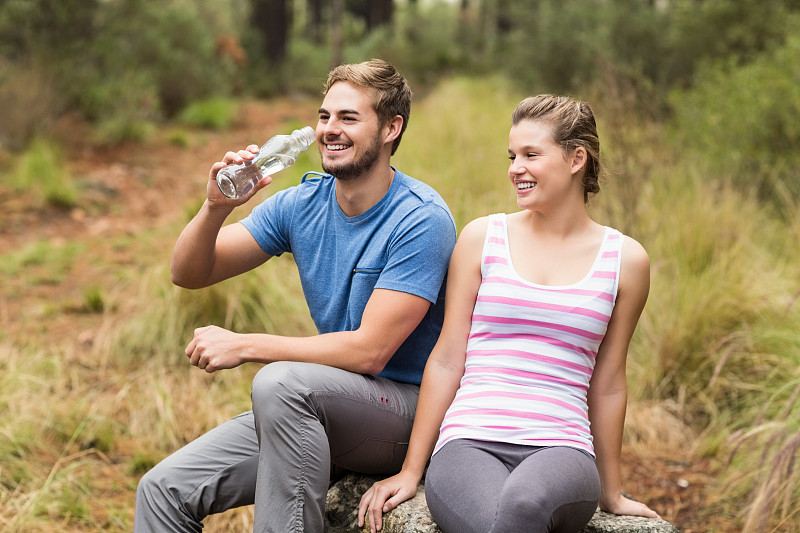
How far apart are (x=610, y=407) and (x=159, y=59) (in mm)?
11097

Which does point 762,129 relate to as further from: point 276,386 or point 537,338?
point 276,386

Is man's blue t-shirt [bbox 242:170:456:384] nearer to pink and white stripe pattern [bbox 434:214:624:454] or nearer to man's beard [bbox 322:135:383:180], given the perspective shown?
man's beard [bbox 322:135:383:180]

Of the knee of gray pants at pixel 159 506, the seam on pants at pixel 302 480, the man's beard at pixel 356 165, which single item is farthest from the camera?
the man's beard at pixel 356 165

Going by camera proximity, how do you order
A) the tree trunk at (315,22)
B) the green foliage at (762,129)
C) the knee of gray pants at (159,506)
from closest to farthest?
the knee of gray pants at (159,506), the green foliage at (762,129), the tree trunk at (315,22)

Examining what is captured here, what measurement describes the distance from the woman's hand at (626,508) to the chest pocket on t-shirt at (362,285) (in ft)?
3.06

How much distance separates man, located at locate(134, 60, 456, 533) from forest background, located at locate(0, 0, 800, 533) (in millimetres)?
430

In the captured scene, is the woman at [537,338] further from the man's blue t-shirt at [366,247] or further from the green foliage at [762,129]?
the green foliage at [762,129]

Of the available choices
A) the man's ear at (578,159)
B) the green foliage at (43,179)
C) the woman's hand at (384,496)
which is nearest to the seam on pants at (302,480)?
the woman's hand at (384,496)

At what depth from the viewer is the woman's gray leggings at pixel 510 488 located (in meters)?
1.97

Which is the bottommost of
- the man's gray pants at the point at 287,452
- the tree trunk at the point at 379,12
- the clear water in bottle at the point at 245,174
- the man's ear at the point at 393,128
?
the man's gray pants at the point at 287,452

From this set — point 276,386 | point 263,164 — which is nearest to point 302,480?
point 276,386

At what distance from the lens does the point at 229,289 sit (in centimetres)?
456

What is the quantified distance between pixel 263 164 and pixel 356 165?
0.43m

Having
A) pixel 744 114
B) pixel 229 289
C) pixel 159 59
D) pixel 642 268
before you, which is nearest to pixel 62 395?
pixel 229 289
